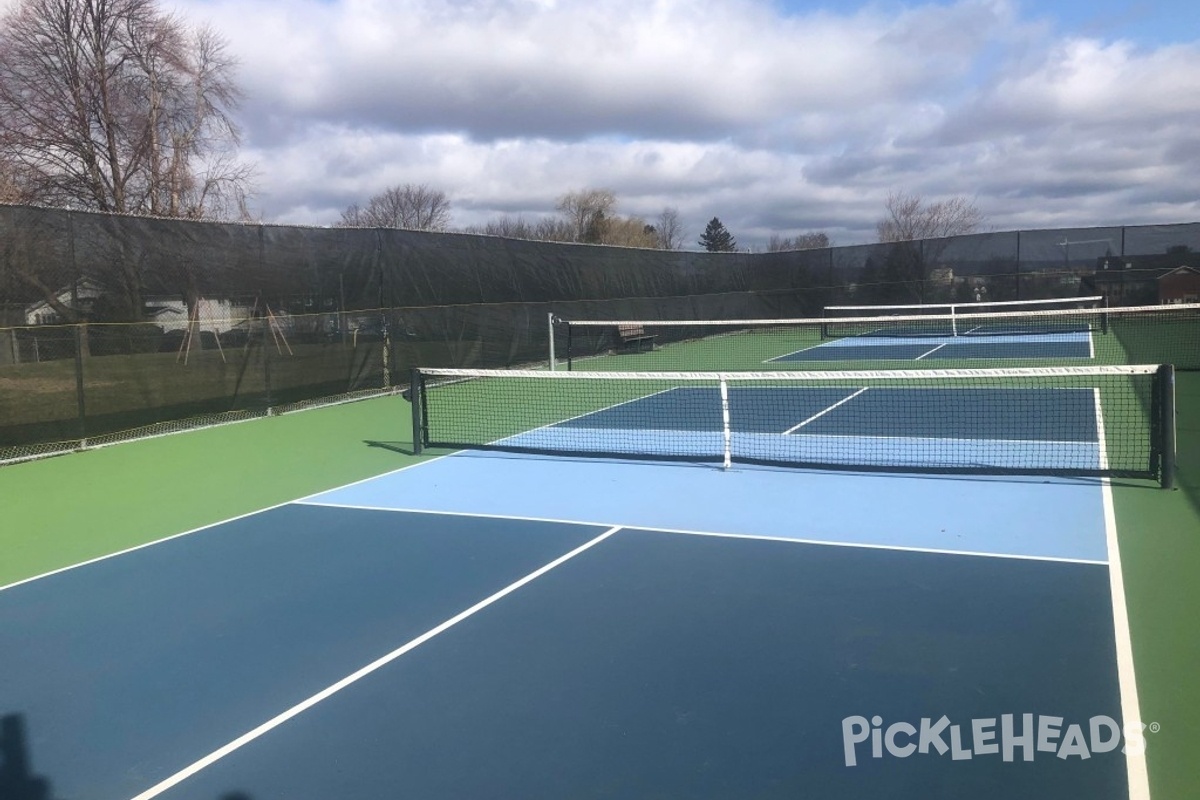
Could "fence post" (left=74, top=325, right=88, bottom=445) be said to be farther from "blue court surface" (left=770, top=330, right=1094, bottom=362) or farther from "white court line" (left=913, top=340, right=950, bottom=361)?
"white court line" (left=913, top=340, right=950, bottom=361)

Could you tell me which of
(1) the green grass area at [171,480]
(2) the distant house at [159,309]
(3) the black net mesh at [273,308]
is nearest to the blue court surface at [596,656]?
(1) the green grass area at [171,480]

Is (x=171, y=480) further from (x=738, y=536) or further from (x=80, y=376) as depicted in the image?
(x=738, y=536)

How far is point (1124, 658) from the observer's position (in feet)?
14.9

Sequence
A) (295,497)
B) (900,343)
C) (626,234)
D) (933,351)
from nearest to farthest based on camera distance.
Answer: (295,497), (933,351), (900,343), (626,234)

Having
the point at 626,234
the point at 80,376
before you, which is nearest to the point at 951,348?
the point at 80,376

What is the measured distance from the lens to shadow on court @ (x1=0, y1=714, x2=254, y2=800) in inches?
146

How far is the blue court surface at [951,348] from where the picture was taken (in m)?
20.5

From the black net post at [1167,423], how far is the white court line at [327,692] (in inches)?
207

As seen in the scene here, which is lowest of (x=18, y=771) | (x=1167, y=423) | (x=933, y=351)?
(x=18, y=771)

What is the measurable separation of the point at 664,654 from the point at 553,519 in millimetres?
2904

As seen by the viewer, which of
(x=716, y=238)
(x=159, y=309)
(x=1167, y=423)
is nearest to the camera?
(x=1167, y=423)

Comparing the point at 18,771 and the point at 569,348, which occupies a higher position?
the point at 569,348

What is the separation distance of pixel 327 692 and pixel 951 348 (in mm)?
20940

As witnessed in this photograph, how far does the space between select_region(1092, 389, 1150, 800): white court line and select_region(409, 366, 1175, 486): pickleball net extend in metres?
1.60
